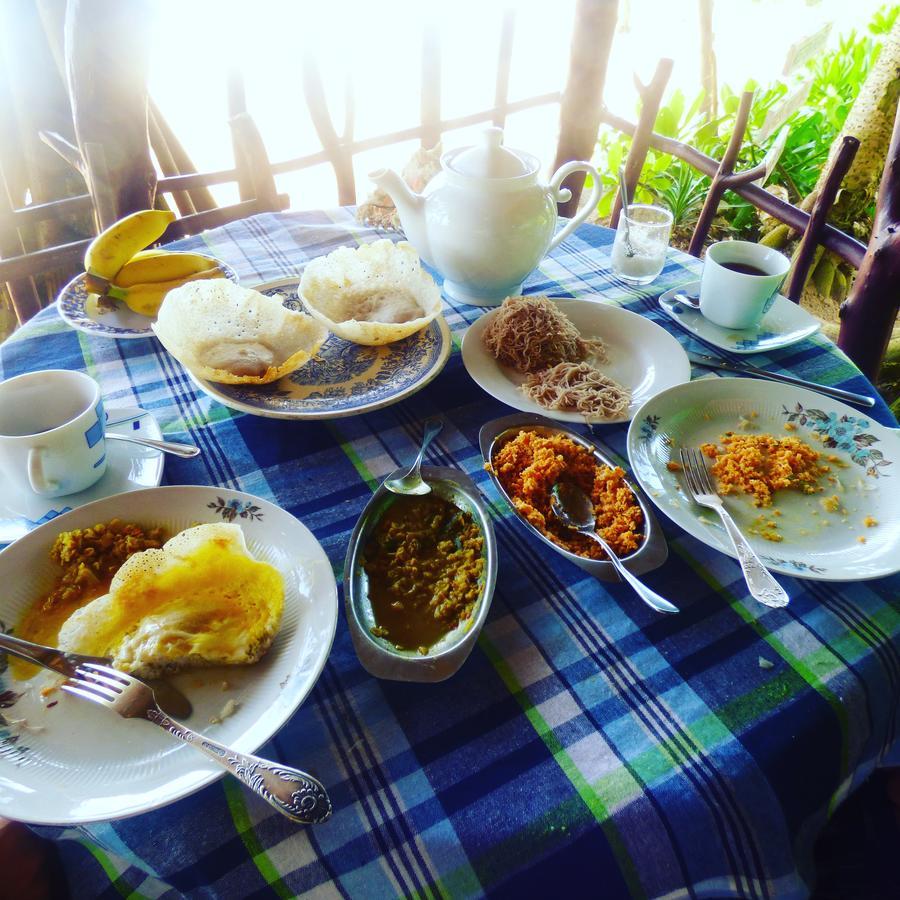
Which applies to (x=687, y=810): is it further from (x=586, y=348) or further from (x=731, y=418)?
(x=586, y=348)

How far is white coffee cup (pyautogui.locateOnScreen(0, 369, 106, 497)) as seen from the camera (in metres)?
0.72

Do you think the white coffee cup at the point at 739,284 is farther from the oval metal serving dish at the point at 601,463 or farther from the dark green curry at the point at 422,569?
the dark green curry at the point at 422,569

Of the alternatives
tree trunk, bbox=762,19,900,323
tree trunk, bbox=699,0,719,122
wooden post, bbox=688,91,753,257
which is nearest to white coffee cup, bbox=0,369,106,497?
wooden post, bbox=688,91,753,257

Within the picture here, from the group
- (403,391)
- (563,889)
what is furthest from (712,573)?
(403,391)

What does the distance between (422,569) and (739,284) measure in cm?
85

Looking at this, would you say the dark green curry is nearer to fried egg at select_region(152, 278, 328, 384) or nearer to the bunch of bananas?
fried egg at select_region(152, 278, 328, 384)

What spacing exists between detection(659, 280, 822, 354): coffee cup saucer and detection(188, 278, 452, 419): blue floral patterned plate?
51cm

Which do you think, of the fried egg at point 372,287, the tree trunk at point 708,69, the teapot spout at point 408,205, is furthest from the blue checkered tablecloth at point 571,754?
the tree trunk at point 708,69

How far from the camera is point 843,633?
68cm

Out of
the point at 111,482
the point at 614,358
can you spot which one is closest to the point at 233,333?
the point at 111,482

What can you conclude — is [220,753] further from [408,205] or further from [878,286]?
[878,286]

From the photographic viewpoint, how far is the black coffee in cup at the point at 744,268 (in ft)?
3.90

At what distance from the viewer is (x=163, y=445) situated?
2.83 feet

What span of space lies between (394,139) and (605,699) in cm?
229
